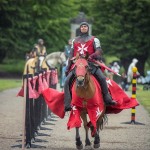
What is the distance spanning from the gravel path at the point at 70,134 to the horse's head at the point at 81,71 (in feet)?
5.35

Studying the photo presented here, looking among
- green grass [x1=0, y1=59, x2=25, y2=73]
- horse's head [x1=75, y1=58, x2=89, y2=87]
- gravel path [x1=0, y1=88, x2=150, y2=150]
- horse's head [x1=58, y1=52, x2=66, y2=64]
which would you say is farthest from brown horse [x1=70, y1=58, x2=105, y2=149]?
green grass [x1=0, y1=59, x2=25, y2=73]

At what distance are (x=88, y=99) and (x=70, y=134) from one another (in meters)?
2.99

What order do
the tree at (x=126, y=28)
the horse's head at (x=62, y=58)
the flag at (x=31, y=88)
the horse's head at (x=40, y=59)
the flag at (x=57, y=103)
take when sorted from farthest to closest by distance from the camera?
the tree at (x=126, y=28), the horse's head at (x=62, y=58), the horse's head at (x=40, y=59), the flag at (x=57, y=103), the flag at (x=31, y=88)

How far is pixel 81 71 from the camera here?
40.4 ft

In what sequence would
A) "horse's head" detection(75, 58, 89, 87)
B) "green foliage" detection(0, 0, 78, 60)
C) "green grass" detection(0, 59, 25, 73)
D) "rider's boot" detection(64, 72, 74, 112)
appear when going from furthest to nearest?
"green grass" detection(0, 59, 25, 73) → "green foliage" detection(0, 0, 78, 60) → "rider's boot" detection(64, 72, 74, 112) → "horse's head" detection(75, 58, 89, 87)

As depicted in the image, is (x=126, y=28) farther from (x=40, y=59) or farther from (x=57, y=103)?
(x=57, y=103)

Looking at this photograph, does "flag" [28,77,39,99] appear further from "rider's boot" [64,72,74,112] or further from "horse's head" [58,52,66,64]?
"horse's head" [58,52,66,64]

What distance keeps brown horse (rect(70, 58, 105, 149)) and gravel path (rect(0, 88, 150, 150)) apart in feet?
1.84

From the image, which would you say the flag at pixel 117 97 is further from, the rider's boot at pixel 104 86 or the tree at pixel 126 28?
the tree at pixel 126 28

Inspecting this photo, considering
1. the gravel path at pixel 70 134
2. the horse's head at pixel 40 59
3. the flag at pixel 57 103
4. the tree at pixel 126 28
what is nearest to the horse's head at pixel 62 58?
the horse's head at pixel 40 59

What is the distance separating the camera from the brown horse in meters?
12.6

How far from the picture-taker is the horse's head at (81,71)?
39.9ft

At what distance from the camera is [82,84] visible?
1216cm

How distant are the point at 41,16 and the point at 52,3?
65.5 inches
